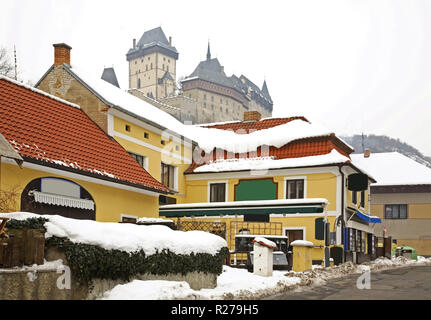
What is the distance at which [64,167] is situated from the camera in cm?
1673

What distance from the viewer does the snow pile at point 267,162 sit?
92.5ft

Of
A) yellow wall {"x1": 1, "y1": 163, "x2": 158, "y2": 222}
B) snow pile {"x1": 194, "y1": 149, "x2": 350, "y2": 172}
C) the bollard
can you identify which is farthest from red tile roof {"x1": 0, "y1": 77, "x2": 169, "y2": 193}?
snow pile {"x1": 194, "y1": 149, "x2": 350, "y2": 172}

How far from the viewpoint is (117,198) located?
20.2 m

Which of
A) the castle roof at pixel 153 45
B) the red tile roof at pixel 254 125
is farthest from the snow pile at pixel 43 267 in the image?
the castle roof at pixel 153 45

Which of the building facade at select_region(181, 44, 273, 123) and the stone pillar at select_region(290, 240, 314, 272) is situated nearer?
the stone pillar at select_region(290, 240, 314, 272)

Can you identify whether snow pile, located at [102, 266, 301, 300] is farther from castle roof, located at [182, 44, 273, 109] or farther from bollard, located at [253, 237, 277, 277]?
castle roof, located at [182, 44, 273, 109]

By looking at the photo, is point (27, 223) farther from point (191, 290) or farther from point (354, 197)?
point (354, 197)

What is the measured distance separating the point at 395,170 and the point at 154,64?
10689cm

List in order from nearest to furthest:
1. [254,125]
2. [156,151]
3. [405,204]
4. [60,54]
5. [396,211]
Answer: [60,54], [156,151], [254,125], [405,204], [396,211]

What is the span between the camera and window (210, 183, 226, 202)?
3088cm

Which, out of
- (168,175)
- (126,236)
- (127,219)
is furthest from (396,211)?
(126,236)

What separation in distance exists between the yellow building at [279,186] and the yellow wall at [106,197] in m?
3.94

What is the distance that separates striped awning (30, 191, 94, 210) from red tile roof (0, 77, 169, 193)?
1.00m
